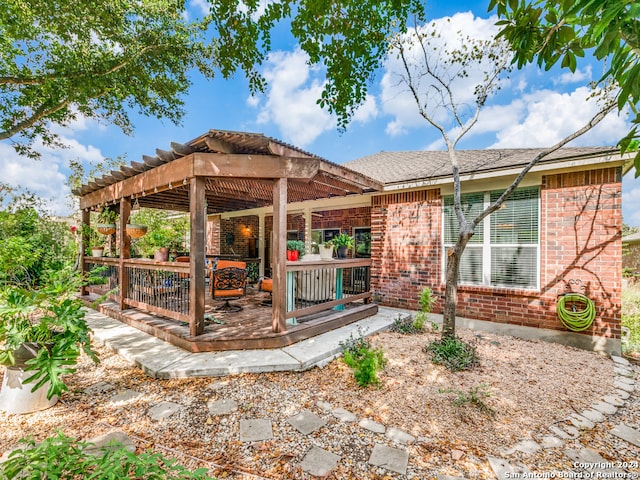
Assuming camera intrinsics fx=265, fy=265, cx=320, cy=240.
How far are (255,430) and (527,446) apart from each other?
8.00ft

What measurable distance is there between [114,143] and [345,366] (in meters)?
14.4

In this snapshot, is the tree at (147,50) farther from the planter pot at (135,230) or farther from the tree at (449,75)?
the planter pot at (135,230)

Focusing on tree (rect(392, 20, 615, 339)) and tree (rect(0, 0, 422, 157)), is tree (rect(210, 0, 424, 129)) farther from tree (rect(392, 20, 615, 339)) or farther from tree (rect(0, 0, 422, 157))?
tree (rect(392, 20, 615, 339))

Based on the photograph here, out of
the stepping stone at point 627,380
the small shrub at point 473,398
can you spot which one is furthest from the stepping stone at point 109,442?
the stepping stone at point 627,380

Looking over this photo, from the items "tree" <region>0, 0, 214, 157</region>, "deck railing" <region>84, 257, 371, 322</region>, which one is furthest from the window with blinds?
"tree" <region>0, 0, 214, 157</region>

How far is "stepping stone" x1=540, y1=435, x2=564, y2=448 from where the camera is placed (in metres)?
2.36

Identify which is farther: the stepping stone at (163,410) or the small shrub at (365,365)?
the small shrub at (365,365)

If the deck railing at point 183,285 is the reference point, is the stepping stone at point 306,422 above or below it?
below

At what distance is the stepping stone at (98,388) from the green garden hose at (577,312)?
699 centimetres

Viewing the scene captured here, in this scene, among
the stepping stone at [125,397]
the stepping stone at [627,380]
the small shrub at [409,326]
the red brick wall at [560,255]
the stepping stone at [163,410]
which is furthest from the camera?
the small shrub at [409,326]

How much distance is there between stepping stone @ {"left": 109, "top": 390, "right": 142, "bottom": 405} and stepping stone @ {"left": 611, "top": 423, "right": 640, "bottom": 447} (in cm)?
496

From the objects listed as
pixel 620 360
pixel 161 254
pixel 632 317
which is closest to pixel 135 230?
pixel 161 254

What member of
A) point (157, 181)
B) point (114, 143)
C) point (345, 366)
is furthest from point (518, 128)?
point (114, 143)

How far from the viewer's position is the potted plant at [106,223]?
6.66 m
